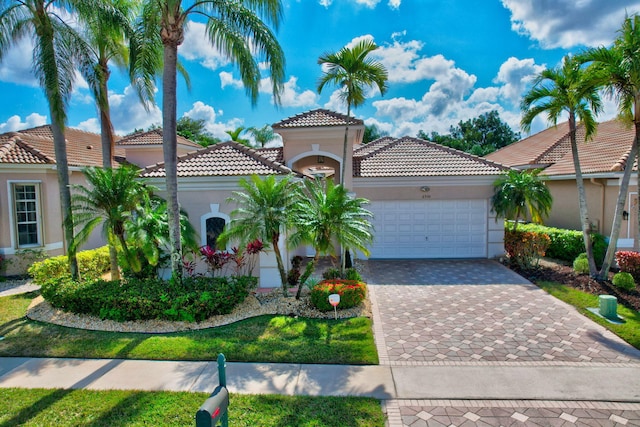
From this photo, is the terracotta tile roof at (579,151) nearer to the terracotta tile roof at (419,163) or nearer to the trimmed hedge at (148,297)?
the terracotta tile roof at (419,163)

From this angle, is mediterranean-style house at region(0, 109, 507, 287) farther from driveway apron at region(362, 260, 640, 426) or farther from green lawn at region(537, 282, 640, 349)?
green lawn at region(537, 282, 640, 349)

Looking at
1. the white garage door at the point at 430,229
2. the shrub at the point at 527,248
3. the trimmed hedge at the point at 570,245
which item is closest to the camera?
the shrub at the point at 527,248

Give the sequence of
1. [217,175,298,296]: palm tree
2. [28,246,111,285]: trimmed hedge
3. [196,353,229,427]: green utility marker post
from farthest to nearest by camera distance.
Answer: [28,246,111,285]: trimmed hedge → [217,175,298,296]: palm tree → [196,353,229,427]: green utility marker post

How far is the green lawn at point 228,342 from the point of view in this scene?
23.8ft

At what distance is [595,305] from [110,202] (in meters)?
13.4

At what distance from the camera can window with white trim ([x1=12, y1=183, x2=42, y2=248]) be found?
13.9 m

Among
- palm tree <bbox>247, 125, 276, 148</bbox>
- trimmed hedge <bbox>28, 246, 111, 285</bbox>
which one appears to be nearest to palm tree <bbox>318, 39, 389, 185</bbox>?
trimmed hedge <bbox>28, 246, 111, 285</bbox>

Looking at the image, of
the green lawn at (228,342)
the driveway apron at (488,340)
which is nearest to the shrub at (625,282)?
the driveway apron at (488,340)

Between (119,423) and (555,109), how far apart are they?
539 inches

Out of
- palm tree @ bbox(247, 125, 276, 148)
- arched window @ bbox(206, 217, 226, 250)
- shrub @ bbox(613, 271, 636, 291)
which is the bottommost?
→ shrub @ bbox(613, 271, 636, 291)

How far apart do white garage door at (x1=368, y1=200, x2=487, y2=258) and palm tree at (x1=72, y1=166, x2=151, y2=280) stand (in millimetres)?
9935

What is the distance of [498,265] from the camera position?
48.6ft

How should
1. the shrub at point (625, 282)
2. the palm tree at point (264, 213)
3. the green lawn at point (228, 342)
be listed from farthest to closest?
the shrub at point (625, 282) < the palm tree at point (264, 213) < the green lawn at point (228, 342)

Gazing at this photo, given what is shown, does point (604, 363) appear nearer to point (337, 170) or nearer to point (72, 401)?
point (72, 401)
